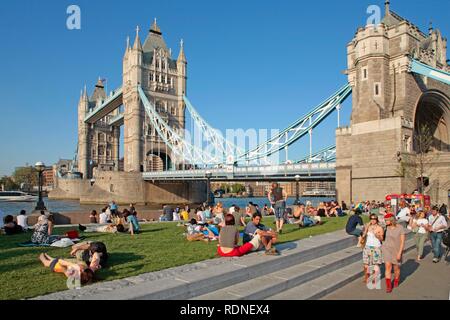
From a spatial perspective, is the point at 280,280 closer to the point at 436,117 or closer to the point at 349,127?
the point at 349,127

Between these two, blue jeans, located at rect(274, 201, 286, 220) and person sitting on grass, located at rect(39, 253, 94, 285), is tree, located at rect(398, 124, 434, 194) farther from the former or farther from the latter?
person sitting on grass, located at rect(39, 253, 94, 285)

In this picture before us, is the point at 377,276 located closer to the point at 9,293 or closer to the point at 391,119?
the point at 9,293

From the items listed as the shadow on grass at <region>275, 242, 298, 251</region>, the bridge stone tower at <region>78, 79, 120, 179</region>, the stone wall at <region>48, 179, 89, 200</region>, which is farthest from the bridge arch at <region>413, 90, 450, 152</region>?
the bridge stone tower at <region>78, 79, 120, 179</region>

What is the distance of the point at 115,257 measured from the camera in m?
6.85

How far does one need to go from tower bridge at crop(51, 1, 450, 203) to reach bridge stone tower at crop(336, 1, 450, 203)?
69 mm

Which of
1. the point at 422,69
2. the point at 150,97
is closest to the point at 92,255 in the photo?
the point at 422,69

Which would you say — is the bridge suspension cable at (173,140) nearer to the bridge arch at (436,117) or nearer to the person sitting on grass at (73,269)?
the bridge arch at (436,117)

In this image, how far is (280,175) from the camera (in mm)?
35031

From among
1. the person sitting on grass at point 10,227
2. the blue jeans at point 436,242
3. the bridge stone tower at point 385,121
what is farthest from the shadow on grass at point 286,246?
the bridge stone tower at point 385,121

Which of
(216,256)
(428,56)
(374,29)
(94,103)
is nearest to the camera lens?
(216,256)

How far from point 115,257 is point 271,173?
29.4 metres

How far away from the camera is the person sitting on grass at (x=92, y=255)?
5.70 m

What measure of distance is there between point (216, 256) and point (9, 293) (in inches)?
138
